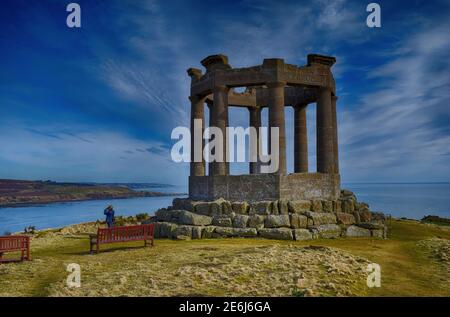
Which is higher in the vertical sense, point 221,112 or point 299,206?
point 221,112

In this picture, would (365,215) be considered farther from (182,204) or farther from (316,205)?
(182,204)

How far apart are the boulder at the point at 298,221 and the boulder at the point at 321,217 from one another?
16.6 inches

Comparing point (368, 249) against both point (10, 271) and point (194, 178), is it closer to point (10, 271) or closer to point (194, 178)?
point (194, 178)

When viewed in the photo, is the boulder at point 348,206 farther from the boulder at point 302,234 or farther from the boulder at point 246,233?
the boulder at point 246,233

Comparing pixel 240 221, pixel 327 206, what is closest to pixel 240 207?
pixel 240 221

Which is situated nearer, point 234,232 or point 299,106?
point 234,232

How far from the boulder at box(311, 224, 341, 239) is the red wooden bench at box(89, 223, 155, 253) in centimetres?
840

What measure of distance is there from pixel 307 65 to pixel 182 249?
1497cm

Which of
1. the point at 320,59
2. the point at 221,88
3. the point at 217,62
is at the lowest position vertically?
the point at 221,88

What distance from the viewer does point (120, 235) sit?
44.9ft

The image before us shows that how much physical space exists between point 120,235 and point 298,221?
9.08 meters

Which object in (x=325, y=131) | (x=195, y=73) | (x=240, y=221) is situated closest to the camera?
(x=240, y=221)

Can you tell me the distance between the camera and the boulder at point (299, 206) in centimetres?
1817

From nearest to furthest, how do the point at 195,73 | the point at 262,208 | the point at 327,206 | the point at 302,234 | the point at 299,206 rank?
the point at 302,234 → the point at 262,208 → the point at 299,206 → the point at 327,206 → the point at 195,73
